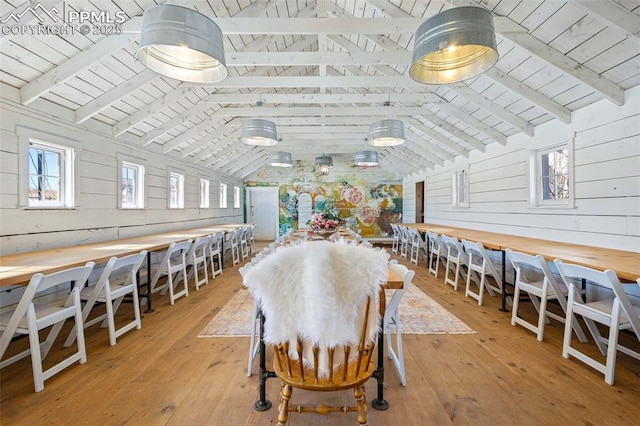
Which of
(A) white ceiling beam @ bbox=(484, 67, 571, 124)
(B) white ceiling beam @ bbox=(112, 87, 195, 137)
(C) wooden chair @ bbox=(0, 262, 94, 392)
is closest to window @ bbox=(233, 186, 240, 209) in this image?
(B) white ceiling beam @ bbox=(112, 87, 195, 137)

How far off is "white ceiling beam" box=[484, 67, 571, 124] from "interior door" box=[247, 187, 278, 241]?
7639mm

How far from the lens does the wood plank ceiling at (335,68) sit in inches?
96.8

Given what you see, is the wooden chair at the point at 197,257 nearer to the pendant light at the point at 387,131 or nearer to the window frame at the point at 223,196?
the pendant light at the point at 387,131

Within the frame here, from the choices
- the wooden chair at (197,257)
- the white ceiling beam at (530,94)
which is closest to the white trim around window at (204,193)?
the wooden chair at (197,257)

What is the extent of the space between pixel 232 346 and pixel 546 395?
227 cm

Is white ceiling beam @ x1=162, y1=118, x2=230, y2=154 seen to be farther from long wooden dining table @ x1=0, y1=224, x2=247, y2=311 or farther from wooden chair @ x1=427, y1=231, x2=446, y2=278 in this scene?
wooden chair @ x1=427, y1=231, x2=446, y2=278

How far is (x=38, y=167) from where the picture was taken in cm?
297

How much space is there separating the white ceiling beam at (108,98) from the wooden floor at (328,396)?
2289 millimetres

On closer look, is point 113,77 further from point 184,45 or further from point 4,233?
point 184,45

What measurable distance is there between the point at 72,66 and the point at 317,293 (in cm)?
311

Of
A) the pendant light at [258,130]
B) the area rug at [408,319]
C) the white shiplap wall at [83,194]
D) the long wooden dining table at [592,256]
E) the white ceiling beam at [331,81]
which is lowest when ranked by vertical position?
the area rug at [408,319]

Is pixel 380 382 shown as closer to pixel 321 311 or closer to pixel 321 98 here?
pixel 321 311

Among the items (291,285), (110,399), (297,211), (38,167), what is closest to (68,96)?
(38,167)

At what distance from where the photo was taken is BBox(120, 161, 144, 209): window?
4293 millimetres
